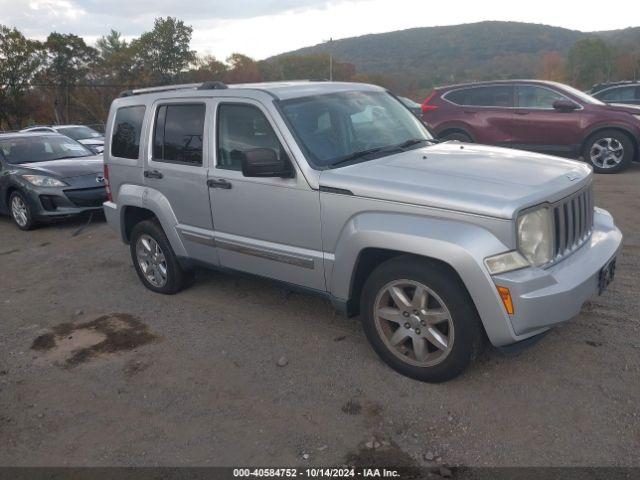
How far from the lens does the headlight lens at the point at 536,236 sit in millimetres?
3156

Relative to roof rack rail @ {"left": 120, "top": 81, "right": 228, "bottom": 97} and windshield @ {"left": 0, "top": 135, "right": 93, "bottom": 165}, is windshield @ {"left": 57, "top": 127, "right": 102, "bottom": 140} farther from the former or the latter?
roof rack rail @ {"left": 120, "top": 81, "right": 228, "bottom": 97}

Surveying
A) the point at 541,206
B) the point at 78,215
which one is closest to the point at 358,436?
the point at 541,206

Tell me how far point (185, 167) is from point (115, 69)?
132 ft

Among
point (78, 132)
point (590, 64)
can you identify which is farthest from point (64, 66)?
point (590, 64)

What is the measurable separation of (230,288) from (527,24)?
334 feet

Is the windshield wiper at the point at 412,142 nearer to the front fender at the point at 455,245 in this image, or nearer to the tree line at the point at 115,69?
the front fender at the point at 455,245

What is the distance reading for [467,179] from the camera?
342 cm

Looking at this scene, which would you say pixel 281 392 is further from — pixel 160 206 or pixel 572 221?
pixel 160 206

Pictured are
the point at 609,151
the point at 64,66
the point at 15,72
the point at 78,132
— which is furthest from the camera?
the point at 64,66

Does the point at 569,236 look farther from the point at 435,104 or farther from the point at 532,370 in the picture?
the point at 435,104

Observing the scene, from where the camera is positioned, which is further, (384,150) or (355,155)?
(384,150)

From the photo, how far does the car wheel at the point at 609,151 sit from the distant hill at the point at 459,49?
199 ft

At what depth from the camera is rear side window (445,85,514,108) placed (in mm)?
10477

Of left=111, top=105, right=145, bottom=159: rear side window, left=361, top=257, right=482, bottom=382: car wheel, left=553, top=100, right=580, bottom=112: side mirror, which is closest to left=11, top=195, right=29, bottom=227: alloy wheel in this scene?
left=111, top=105, right=145, bottom=159: rear side window
